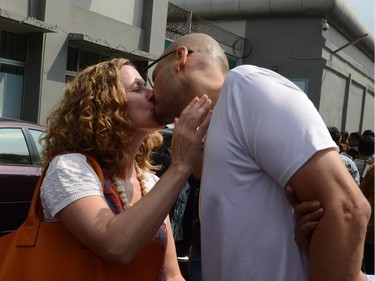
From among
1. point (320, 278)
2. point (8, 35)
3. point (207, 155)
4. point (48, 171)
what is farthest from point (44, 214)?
point (8, 35)

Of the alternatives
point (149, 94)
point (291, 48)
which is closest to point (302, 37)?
point (291, 48)

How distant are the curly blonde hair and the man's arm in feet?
2.68

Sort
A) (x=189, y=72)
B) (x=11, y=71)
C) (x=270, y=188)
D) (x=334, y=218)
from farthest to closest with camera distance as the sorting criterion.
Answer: (x=11, y=71) → (x=189, y=72) → (x=270, y=188) → (x=334, y=218)

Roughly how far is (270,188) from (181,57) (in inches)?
23.8

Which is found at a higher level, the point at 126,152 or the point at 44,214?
the point at 126,152

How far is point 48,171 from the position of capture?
158 centimetres

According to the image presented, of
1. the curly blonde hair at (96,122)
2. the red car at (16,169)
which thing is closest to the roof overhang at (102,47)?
the red car at (16,169)

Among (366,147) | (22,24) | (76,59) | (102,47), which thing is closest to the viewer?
(366,147)

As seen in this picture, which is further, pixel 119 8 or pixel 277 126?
pixel 119 8

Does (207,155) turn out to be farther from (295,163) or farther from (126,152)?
(126,152)

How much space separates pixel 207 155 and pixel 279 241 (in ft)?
0.95

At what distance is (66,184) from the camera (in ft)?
4.94

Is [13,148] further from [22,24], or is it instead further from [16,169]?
[22,24]

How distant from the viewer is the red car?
186 inches
